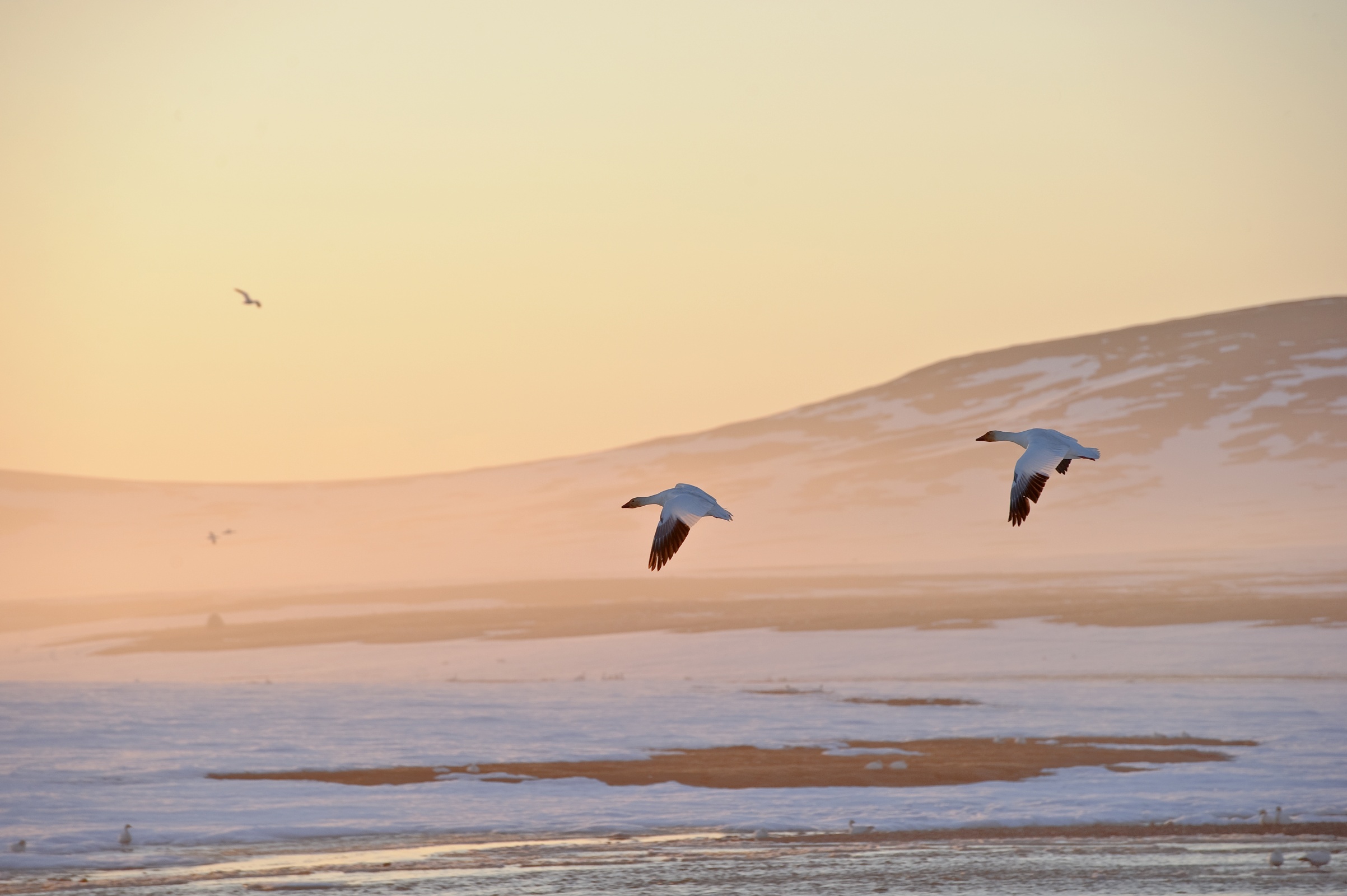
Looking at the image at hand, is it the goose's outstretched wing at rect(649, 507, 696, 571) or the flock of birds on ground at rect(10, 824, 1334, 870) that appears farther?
the flock of birds on ground at rect(10, 824, 1334, 870)

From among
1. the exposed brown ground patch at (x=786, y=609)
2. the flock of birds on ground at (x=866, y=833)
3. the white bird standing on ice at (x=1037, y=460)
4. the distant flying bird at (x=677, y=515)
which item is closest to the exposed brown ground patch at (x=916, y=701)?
the flock of birds on ground at (x=866, y=833)

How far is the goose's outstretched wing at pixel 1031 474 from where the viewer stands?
40.7 ft

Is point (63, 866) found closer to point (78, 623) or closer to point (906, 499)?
point (78, 623)

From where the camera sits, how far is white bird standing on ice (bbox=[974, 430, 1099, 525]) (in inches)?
491

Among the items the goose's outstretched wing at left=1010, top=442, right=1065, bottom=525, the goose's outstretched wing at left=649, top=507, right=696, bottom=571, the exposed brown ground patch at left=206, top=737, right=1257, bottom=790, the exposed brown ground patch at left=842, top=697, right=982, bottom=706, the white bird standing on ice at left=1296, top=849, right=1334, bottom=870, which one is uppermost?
the goose's outstretched wing at left=1010, top=442, right=1065, bottom=525

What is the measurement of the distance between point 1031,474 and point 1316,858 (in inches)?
413

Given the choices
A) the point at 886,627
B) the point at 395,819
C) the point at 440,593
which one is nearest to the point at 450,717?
the point at 395,819

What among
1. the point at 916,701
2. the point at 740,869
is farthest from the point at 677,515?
the point at 916,701

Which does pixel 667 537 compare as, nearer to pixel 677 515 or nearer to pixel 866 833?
pixel 677 515

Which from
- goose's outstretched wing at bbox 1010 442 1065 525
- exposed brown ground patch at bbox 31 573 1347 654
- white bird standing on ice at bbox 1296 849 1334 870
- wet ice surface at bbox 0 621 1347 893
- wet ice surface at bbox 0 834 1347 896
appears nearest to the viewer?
goose's outstretched wing at bbox 1010 442 1065 525

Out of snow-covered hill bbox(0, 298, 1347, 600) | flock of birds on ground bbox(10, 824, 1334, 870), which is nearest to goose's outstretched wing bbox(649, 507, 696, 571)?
flock of birds on ground bbox(10, 824, 1334, 870)

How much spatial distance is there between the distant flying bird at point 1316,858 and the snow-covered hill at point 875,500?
4636 cm

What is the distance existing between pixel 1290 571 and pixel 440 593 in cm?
3362

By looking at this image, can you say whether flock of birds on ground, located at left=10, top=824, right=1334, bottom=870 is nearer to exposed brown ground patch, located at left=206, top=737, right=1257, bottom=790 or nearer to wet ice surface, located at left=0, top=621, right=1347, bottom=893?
wet ice surface, located at left=0, top=621, right=1347, bottom=893
